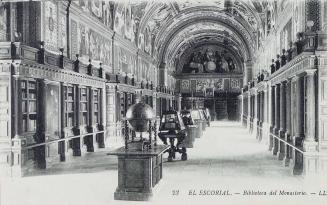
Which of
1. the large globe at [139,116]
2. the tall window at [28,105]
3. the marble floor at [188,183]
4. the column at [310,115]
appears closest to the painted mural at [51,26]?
the tall window at [28,105]

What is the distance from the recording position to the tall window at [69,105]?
44.1 ft

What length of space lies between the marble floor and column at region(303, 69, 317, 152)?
804mm

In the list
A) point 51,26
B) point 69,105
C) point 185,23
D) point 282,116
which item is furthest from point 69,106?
point 185,23

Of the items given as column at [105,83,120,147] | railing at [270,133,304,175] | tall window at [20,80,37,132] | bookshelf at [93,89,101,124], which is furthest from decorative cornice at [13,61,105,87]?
railing at [270,133,304,175]

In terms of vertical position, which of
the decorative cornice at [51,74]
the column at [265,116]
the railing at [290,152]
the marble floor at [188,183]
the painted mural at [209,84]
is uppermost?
the painted mural at [209,84]

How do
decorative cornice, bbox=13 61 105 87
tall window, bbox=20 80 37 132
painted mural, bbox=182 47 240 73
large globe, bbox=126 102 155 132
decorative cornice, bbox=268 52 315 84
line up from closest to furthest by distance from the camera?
1. large globe, bbox=126 102 155 132
2. decorative cornice, bbox=268 52 315 84
3. decorative cornice, bbox=13 61 105 87
4. tall window, bbox=20 80 37 132
5. painted mural, bbox=182 47 240 73

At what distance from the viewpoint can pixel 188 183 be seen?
30.4 ft

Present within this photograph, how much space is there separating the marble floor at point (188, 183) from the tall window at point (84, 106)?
1.64 metres

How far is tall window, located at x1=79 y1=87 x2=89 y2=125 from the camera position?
14977mm

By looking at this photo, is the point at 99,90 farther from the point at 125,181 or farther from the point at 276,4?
the point at 125,181

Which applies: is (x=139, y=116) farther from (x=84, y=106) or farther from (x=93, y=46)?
(x=93, y=46)

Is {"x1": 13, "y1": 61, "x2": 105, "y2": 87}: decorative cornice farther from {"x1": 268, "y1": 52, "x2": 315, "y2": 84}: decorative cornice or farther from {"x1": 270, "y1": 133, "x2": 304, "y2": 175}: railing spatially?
{"x1": 270, "y1": 133, "x2": 304, "y2": 175}: railing

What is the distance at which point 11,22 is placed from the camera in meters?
10.9

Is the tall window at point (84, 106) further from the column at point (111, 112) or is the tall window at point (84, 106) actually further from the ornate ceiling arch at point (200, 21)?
the ornate ceiling arch at point (200, 21)
